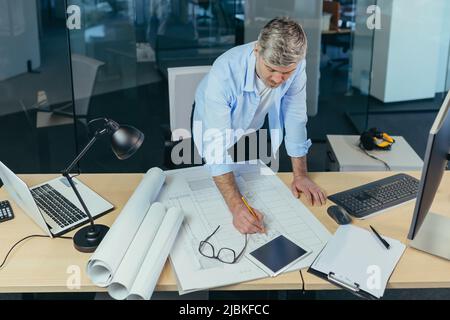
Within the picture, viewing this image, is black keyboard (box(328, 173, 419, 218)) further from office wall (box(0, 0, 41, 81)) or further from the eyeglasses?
office wall (box(0, 0, 41, 81))

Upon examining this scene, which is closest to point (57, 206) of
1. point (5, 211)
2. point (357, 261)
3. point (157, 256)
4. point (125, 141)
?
point (5, 211)

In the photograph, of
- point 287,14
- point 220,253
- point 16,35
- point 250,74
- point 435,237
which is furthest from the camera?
point 287,14

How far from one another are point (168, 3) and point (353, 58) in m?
1.72

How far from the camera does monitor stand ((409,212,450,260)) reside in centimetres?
173

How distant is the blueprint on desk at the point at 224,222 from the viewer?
161cm

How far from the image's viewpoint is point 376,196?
2.05 meters

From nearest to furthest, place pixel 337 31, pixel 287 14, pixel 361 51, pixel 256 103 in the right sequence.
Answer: pixel 256 103 < pixel 287 14 < pixel 361 51 < pixel 337 31

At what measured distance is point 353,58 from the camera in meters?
4.83

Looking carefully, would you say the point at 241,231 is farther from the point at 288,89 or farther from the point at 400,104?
the point at 400,104

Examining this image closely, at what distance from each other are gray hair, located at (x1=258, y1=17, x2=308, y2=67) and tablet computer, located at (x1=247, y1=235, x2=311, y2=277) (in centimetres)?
57

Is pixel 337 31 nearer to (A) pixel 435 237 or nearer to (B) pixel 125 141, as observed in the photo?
(A) pixel 435 237

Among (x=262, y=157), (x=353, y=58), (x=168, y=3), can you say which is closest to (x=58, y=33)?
(x=168, y=3)

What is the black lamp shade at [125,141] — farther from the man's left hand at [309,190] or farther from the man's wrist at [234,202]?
the man's left hand at [309,190]

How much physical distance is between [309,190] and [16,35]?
2.71 metres
